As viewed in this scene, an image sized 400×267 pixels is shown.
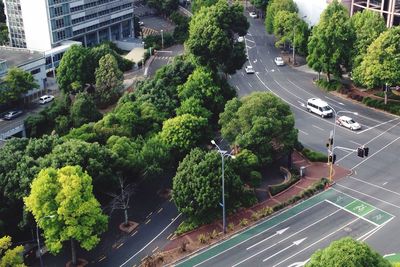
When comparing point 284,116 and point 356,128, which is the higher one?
point 284,116

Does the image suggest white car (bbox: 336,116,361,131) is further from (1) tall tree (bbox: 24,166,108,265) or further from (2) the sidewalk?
(1) tall tree (bbox: 24,166,108,265)

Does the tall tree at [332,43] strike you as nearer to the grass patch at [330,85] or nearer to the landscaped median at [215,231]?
the grass patch at [330,85]

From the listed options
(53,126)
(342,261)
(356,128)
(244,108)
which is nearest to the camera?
(342,261)

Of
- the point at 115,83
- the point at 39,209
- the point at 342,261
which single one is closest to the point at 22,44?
the point at 115,83

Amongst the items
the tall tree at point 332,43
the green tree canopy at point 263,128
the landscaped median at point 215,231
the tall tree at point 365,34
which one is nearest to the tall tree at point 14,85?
the green tree canopy at point 263,128

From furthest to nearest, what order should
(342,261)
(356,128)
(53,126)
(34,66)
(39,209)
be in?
(34,66)
(53,126)
(356,128)
(39,209)
(342,261)

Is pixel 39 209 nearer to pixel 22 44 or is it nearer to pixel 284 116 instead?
pixel 284 116
